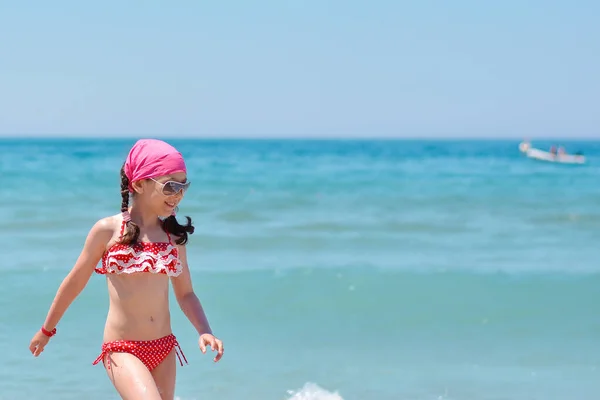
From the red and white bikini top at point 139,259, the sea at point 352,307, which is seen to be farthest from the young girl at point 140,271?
the sea at point 352,307

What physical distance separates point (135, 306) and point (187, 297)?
0.24 meters

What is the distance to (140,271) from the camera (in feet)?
9.62

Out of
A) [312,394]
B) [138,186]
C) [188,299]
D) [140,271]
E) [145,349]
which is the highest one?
[138,186]

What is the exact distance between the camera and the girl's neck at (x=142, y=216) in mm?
3020

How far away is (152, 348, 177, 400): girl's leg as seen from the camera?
9.85 feet

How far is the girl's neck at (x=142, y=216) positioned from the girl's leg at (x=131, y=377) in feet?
1.49

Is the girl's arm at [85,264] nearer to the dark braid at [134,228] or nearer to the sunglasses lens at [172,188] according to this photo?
the dark braid at [134,228]

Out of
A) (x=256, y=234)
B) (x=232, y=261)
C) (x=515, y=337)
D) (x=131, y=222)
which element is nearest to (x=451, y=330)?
(x=515, y=337)

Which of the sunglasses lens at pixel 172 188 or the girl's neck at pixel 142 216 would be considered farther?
the girl's neck at pixel 142 216

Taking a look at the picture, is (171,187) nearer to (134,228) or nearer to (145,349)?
(134,228)

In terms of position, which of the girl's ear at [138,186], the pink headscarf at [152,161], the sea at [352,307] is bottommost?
the sea at [352,307]

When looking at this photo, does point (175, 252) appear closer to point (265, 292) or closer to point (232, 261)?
point (265, 292)

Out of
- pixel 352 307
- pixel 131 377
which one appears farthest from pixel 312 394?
pixel 131 377

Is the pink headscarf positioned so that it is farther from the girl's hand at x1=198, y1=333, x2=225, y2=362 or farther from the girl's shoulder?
the girl's hand at x1=198, y1=333, x2=225, y2=362
